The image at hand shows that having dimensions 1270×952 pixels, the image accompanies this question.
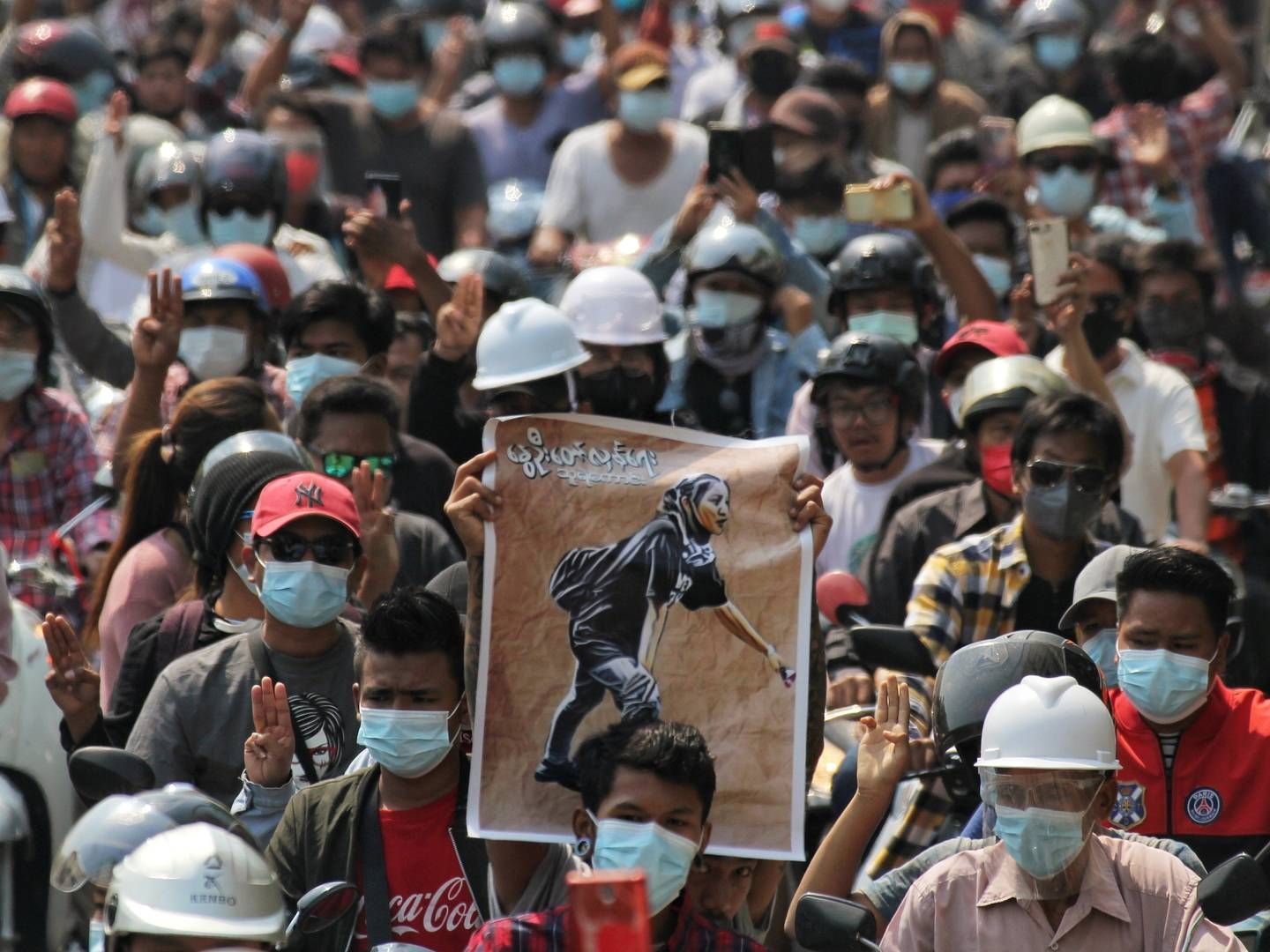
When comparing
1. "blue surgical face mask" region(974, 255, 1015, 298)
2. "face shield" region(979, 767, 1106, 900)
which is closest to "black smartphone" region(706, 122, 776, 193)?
"blue surgical face mask" region(974, 255, 1015, 298)

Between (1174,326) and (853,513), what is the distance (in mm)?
2564

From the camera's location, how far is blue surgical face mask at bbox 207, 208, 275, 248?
39.2 ft

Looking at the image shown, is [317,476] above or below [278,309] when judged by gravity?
below

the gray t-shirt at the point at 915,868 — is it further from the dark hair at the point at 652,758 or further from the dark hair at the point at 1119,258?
the dark hair at the point at 1119,258

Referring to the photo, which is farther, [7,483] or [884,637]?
[7,483]

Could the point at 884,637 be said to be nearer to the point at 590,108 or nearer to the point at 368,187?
the point at 368,187

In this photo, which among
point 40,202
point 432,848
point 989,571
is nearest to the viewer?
point 432,848

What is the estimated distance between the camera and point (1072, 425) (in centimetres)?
829

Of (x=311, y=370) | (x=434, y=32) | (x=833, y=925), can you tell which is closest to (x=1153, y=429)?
(x=311, y=370)

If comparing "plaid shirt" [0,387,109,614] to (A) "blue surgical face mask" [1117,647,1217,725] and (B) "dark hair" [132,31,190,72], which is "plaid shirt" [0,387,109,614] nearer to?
(A) "blue surgical face mask" [1117,647,1217,725]

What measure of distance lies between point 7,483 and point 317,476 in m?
2.82

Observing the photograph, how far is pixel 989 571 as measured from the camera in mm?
8117

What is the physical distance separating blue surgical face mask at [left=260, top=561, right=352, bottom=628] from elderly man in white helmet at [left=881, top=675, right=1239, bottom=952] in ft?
6.95

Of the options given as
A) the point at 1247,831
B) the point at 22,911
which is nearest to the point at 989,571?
the point at 1247,831
